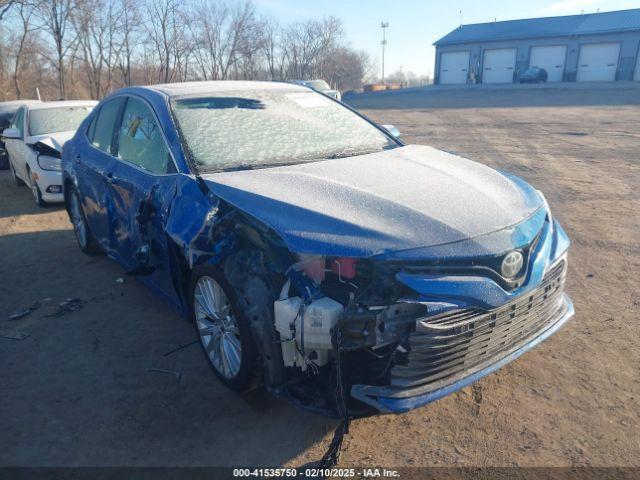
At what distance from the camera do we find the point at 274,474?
2.44 m

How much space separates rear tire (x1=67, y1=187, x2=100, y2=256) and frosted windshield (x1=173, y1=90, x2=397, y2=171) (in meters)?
2.24

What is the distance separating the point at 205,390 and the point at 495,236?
1977 mm

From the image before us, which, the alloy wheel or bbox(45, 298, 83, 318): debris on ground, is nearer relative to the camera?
the alloy wheel

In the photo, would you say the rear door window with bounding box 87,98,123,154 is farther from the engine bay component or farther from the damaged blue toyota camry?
the engine bay component

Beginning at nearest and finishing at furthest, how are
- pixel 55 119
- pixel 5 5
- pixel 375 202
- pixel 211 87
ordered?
1. pixel 375 202
2. pixel 211 87
3. pixel 55 119
4. pixel 5 5

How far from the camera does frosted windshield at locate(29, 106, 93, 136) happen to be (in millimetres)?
8320

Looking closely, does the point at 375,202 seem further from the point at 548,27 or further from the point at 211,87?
the point at 548,27

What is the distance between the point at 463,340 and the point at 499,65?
47665 mm

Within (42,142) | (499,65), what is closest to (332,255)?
(42,142)

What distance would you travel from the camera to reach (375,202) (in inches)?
106

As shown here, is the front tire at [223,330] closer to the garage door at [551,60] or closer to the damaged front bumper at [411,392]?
the damaged front bumper at [411,392]

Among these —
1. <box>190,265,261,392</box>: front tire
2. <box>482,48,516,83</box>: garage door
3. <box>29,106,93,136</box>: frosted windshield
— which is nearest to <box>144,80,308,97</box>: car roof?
<box>190,265,261,392</box>: front tire

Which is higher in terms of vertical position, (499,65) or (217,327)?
(499,65)

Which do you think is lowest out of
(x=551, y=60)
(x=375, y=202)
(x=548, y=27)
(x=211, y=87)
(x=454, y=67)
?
(x=375, y=202)
